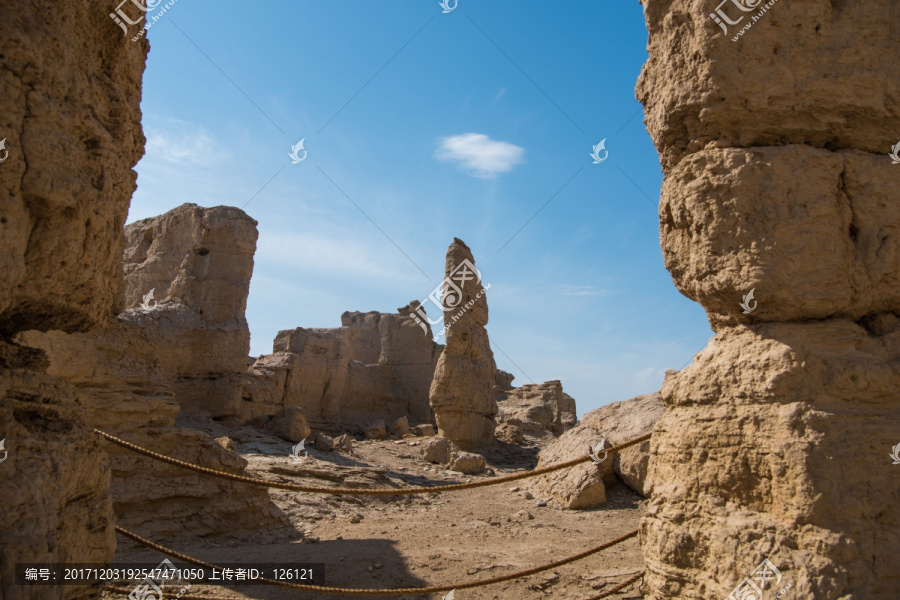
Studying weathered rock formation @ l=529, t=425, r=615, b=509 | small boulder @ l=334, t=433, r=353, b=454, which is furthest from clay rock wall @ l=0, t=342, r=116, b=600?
small boulder @ l=334, t=433, r=353, b=454

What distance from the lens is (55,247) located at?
7.81 ft

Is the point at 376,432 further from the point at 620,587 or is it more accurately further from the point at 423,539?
the point at 620,587

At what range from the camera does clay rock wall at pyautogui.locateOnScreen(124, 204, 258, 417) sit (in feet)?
37.1

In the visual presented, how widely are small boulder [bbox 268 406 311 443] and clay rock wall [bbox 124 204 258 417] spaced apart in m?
0.81

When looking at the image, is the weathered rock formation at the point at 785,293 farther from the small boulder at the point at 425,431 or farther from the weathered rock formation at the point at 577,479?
the small boulder at the point at 425,431

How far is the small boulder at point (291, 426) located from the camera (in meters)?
11.6

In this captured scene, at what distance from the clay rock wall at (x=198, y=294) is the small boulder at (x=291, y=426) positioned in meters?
0.81

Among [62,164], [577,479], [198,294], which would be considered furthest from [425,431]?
[62,164]

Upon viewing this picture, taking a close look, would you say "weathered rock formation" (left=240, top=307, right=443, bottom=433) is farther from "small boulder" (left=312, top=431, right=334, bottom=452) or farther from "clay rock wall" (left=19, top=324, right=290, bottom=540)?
"clay rock wall" (left=19, top=324, right=290, bottom=540)

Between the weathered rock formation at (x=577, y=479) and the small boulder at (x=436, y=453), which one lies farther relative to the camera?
the small boulder at (x=436, y=453)

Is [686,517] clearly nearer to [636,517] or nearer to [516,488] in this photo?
[636,517]

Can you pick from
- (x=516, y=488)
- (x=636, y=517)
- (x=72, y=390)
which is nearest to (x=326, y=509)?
(x=516, y=488)

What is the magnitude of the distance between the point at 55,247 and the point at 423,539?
4.55 metres

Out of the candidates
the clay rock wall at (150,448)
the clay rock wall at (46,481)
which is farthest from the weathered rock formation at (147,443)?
the clay rock wall at (46,481)
